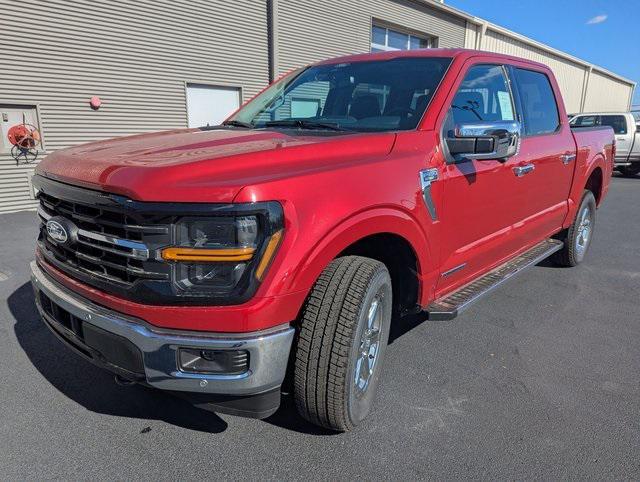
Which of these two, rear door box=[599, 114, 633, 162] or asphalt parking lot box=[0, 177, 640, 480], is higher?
rear door box=[599, 114, 633, 162]

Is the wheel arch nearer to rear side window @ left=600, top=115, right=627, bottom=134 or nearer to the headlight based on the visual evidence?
the headlight

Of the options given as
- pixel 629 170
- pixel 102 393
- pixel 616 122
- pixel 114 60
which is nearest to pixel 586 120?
pixel 616 122

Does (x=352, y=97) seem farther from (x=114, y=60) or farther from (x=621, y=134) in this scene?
(x=621, y=134)

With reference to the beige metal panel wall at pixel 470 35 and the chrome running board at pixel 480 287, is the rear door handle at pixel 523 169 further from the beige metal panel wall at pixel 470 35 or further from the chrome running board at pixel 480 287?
the beige metal panel wall at pixel 470 35

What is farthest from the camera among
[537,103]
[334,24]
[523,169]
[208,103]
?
[334,24]

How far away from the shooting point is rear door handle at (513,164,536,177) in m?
3.43

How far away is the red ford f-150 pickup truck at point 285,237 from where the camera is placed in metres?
1.82

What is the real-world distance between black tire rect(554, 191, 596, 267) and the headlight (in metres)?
4.25

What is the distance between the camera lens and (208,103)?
11.2 meters

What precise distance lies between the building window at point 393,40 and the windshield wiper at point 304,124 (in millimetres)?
12631

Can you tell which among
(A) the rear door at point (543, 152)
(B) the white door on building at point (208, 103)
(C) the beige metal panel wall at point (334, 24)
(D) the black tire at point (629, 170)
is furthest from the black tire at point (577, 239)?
(D) the black tire at point (629, 170)

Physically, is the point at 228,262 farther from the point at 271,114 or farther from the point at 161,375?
the point at 271,114

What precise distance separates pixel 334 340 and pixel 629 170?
677 inches

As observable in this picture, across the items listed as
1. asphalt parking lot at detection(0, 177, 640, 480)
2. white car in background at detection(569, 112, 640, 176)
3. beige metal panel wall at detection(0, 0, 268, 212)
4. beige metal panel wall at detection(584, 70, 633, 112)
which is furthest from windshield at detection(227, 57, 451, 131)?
beige metal panel wall at detection(584, 70, 633, 112)
